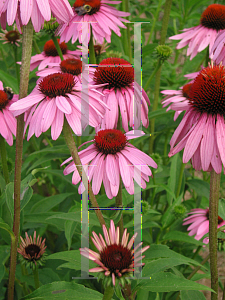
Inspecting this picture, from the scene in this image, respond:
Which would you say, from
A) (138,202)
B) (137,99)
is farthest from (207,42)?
(138,202)

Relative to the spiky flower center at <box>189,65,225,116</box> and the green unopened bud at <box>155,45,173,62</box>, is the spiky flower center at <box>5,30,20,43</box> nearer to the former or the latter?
the green unopened bud at <box>155,45,173,62</box>

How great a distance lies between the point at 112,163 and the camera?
0.61 m

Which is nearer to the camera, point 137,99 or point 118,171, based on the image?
point 118,171

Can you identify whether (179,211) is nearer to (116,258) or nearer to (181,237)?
(181,237)

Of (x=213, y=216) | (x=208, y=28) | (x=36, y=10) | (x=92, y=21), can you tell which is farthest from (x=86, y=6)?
(x=213, y=216)

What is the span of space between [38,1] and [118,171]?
321mm

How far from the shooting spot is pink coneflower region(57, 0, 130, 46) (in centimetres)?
86

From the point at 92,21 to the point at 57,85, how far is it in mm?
458

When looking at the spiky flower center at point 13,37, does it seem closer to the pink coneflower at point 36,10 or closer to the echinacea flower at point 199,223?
the pink coneflower at point 36,10

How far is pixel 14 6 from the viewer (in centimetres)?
47

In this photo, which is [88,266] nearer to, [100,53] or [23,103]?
[23,103]

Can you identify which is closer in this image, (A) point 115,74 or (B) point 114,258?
(B) point 114,258

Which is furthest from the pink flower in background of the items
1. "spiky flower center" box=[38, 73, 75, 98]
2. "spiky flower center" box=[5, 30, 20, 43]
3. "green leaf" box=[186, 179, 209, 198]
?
"spiky flower center" box=[5, 30, 20, 43]

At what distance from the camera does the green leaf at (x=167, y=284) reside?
0.49 m
